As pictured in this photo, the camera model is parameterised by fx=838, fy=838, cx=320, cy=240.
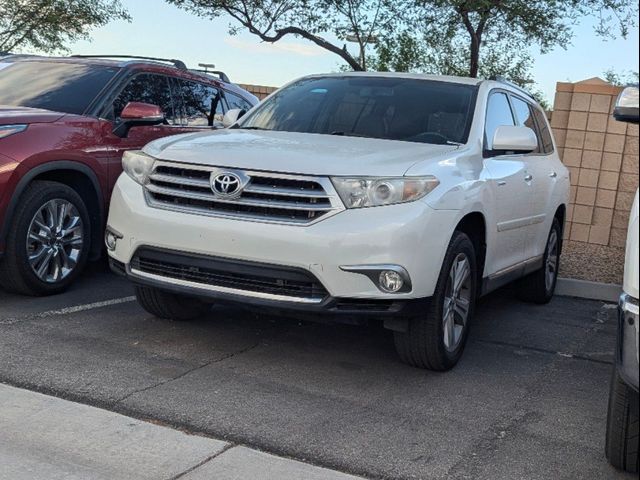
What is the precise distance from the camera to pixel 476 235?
530 centimetres

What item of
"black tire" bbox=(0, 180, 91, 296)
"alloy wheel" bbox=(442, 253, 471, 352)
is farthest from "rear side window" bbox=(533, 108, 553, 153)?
"black tire" bbox=(0, 180, 91, 296)

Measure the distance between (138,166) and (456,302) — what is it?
2.06 meters

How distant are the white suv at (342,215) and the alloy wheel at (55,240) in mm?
980

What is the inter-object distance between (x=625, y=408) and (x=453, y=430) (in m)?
0.91

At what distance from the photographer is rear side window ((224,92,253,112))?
27.4 ft

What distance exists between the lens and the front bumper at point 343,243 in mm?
4281

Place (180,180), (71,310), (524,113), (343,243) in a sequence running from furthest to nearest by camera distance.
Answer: (524,113)
(71,310)
(180,180)
(343,243)

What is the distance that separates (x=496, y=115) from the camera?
5957 mm

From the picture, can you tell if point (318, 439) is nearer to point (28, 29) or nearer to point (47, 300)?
point (47, 300)

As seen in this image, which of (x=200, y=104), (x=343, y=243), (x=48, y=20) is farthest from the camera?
(x=48, y=20)

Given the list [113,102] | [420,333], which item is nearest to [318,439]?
[420,333]

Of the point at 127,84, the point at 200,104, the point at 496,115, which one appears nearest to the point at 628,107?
the point at 496,115

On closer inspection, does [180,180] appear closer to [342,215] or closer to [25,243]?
[342,215]

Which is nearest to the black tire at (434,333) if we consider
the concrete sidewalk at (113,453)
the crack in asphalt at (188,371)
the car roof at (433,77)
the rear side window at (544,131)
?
the crack in asphalt at (188,371)
